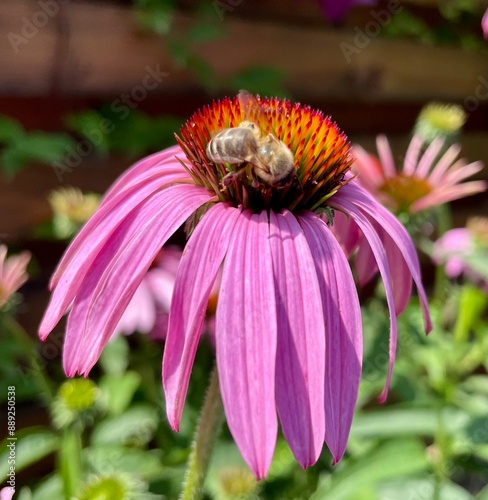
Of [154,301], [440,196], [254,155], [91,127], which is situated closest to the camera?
[254,155]

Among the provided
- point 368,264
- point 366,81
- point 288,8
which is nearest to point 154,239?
point 368,264

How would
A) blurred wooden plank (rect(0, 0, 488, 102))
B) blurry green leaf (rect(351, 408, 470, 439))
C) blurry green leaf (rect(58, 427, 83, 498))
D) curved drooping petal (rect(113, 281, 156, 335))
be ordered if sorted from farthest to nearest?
blurred wooden plank (rect(0, 0, 488, 102)) < curved drooping petal (rect(113, 281, 156, 335)) < blurry green leaf (rect(351, 408, 470, 439)) < blurry green leaf (rect(58, 427, 83, 498))

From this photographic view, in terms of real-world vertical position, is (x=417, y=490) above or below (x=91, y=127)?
below

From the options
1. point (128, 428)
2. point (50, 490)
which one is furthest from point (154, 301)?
point (50, 490)

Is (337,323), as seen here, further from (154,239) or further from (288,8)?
(288,8)

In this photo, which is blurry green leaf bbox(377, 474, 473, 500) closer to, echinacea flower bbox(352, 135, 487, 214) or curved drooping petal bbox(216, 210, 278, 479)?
echinacea flower bbox(352, 135, 487, 214)

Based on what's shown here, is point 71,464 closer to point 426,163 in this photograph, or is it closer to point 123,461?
point 123,461

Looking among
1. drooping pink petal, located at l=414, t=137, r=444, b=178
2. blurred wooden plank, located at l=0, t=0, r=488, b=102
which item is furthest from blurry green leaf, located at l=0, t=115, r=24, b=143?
drooping pink petal, located at l=414, t=137, r=444, b=178
